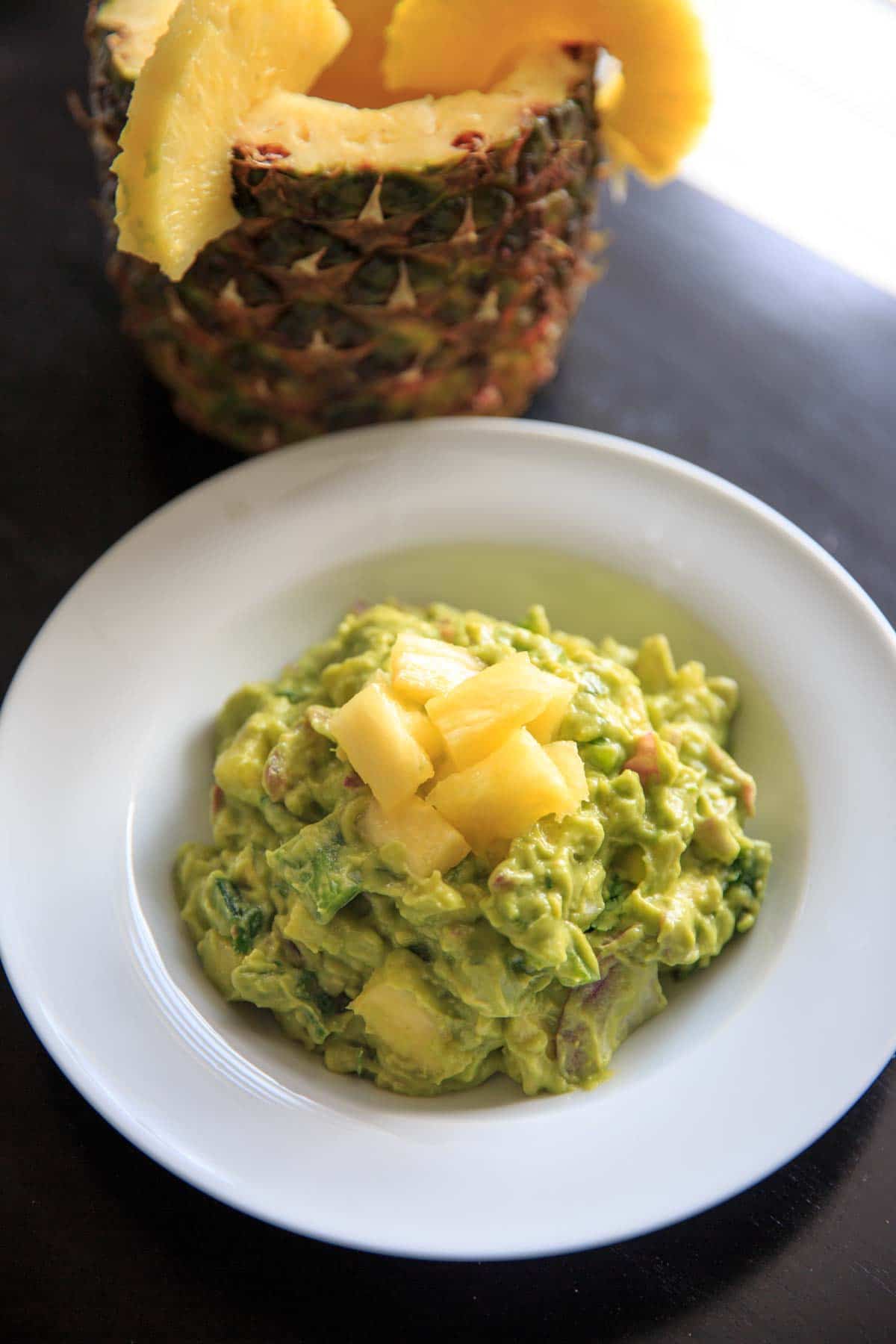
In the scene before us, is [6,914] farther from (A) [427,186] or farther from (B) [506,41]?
(B) [506,41]

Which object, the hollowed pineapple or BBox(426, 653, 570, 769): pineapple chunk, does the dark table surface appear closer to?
the hollowed pineapple

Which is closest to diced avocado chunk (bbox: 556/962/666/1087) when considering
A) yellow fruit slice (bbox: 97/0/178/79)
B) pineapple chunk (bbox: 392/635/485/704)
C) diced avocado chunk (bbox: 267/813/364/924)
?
diced avocado chunk (bbox: 267/813/364/924)

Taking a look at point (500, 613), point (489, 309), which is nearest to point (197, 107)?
point (489, 309)

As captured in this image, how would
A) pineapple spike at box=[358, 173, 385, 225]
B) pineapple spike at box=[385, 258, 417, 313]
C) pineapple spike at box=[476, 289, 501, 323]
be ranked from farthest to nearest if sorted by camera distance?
pineapple spike at box=[476, 289, 501, 323] < pineapple spike at box=[385, 258, 417, 313] < pineapple spike at box=[358, 173, 385, 225]

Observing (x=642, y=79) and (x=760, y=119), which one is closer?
(x=642, y=79)

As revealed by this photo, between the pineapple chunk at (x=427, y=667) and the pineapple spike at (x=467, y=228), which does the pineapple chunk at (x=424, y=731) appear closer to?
the pineapple chunk at (x=427, y=667)

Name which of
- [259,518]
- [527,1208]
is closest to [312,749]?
[259,518]

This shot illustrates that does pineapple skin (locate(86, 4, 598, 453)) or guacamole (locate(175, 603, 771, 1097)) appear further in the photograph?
pineapple skin (locate(86, 4, 598, 453))
